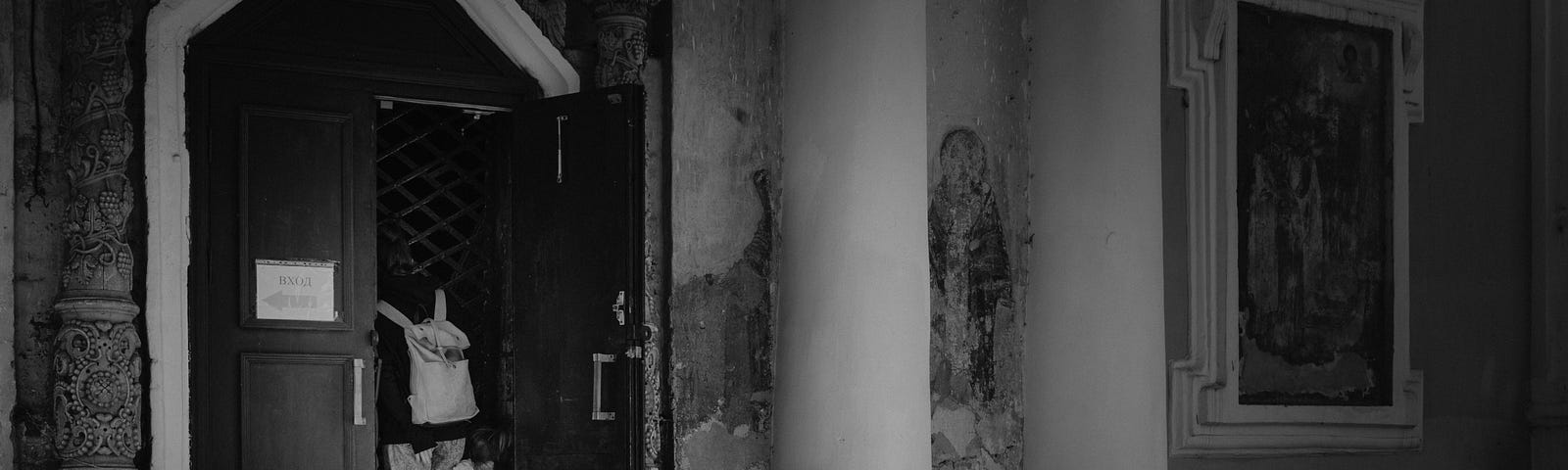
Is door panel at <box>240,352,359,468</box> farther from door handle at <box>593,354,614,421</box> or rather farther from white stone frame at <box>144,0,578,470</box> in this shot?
door handle at <box>593,354,614,421</box>

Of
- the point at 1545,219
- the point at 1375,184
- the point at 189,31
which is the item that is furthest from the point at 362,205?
the point at 1545,219

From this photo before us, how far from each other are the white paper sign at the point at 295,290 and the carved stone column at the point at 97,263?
1.74 ft

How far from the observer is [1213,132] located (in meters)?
6.18

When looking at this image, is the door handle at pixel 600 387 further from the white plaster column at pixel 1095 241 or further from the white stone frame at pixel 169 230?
the white plaster column at pixel 1095 241

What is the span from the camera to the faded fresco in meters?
6.30

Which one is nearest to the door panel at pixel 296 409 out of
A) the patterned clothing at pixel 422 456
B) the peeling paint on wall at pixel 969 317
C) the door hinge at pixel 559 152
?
the patterned clothing at pixel 422 456

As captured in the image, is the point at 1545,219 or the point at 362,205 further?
the point at 1545,219

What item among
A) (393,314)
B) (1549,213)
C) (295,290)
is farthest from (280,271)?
(1549,213)

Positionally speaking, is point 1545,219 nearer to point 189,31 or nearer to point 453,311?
point 453,311

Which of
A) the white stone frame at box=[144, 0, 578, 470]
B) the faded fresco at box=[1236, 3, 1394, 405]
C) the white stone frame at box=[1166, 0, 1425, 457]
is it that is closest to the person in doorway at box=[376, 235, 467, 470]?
the white stone frame at box=[144, 0, 578, 470]

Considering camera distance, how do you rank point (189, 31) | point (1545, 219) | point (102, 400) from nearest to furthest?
1. point (102, 400)
2. point (189, 31)
3. point (1545, 219)

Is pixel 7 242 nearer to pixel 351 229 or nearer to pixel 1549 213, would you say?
pixel 351 229

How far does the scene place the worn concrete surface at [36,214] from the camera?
5.29 meters

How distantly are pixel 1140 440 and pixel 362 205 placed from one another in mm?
3090
